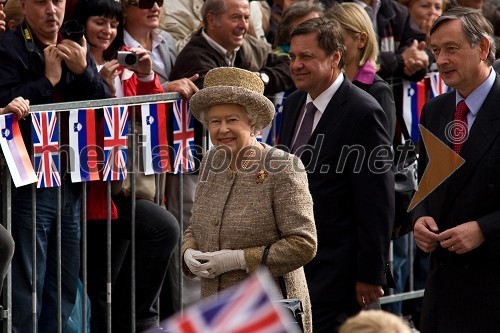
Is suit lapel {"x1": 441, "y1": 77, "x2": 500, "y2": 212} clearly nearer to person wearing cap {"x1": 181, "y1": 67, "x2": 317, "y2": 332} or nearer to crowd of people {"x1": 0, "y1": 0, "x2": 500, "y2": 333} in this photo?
crowd of people {"x1": 0, "y1": 0, "x2": 500, "y2": 333}

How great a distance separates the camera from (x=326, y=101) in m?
7.35

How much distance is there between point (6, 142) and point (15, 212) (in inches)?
18.8

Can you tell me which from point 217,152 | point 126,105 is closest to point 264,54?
point 126,105

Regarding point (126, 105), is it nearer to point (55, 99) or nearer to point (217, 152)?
point (55, 99)

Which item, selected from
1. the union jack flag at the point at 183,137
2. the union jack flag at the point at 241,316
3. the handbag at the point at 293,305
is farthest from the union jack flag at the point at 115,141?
the union jack flag at the point at 241,316

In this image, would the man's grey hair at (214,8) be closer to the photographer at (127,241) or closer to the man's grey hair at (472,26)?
the photographer at (127,241)

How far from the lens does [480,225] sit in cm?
647

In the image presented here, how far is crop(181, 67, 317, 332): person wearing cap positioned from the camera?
625 cm

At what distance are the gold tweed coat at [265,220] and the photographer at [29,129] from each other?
152 centimetres

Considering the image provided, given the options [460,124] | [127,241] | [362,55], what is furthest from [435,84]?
[460,124]

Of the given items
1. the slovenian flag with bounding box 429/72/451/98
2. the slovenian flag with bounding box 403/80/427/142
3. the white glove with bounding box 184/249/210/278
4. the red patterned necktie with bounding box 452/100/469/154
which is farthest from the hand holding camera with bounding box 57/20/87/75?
the slovenian flag with bounding box 429/72/451/98

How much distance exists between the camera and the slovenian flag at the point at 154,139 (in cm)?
810

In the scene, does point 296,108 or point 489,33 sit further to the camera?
point 296,108

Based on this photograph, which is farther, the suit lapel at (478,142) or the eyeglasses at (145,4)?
the eyeglasses at (145,4)
